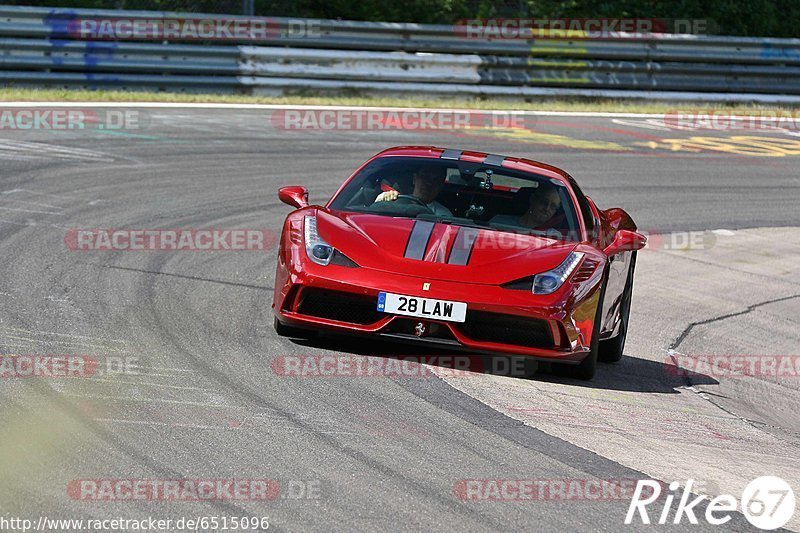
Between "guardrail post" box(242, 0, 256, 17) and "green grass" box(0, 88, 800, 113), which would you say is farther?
"guardrail post" box(242, 0, 256, 17)

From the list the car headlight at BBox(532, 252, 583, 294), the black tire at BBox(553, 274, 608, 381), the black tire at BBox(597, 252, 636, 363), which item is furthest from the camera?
the black tire at BBox(597, 252, 636, 363)

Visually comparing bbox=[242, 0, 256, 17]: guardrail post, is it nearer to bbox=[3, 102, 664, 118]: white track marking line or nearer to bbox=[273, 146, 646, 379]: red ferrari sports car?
bbox=[3, 102, 664, 118]: white track marking line

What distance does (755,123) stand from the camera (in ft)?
68.6

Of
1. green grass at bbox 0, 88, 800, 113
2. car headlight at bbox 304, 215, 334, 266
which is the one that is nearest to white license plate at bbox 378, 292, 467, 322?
car headlight at bbox 304, 215, 334, 266

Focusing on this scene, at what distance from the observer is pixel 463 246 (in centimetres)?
718

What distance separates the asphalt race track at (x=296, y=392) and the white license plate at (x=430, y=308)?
315 millimetres

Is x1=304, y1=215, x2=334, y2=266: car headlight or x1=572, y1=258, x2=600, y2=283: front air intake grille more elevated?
x1=304, y1=215, x2=334, y2=266: car headlight

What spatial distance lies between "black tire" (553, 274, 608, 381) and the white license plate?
828 millimetres

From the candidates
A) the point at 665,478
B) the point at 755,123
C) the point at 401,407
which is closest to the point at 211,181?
the point at 401,407

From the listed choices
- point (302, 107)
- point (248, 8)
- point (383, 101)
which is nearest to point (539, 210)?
point (302, 107)

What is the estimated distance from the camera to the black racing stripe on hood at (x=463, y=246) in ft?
23.1

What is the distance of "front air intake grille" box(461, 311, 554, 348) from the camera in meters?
6.81

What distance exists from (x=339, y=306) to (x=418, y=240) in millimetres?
612

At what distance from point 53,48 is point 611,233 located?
11199 mm
